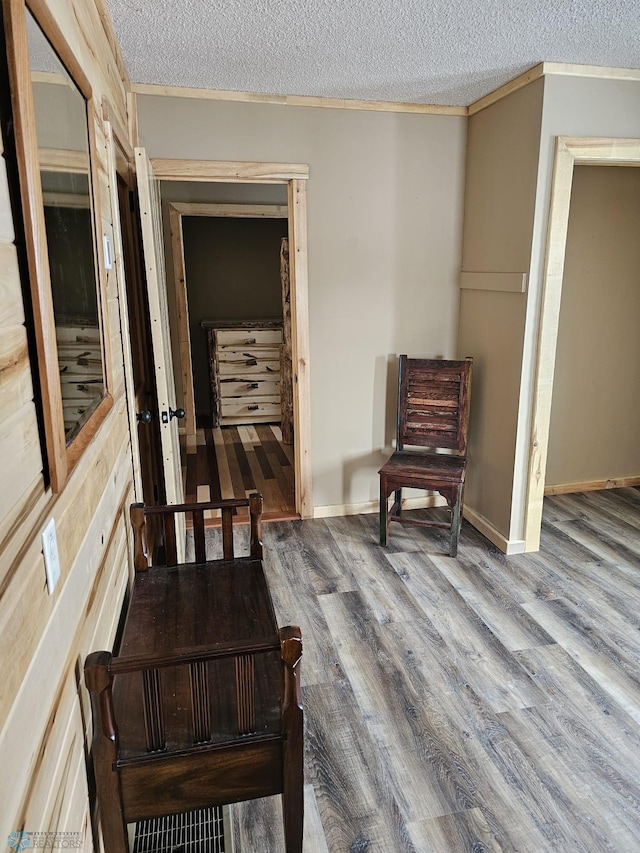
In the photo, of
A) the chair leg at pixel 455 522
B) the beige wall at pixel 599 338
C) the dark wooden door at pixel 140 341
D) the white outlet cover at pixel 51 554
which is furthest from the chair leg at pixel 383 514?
the white outlet cover at pixel 51 554

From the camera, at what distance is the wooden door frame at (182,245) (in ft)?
16.8

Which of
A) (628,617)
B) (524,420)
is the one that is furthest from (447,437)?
(628,617)

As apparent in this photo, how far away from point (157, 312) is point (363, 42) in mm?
1430

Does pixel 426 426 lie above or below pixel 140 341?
below

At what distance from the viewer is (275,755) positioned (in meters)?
1.33

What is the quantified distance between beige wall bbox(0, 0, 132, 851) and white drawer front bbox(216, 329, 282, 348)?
14.1 ft

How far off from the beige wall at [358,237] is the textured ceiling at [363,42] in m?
0.19

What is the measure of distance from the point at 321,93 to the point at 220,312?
3.50m

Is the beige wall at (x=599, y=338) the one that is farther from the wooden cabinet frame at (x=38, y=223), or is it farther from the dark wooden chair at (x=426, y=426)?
the wooden cabinet frame at (x=38, y=223)

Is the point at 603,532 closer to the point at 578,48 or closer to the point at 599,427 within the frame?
the point at 599,427

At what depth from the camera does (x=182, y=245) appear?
520 centimetres

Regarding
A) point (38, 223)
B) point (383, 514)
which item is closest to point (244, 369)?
point (383, 514)

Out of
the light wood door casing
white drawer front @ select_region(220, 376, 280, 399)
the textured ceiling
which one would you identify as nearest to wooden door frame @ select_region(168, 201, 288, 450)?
white drawer front @ select_region(220, 376, 280, 399)

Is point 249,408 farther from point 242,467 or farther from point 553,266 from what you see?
point 553,266
